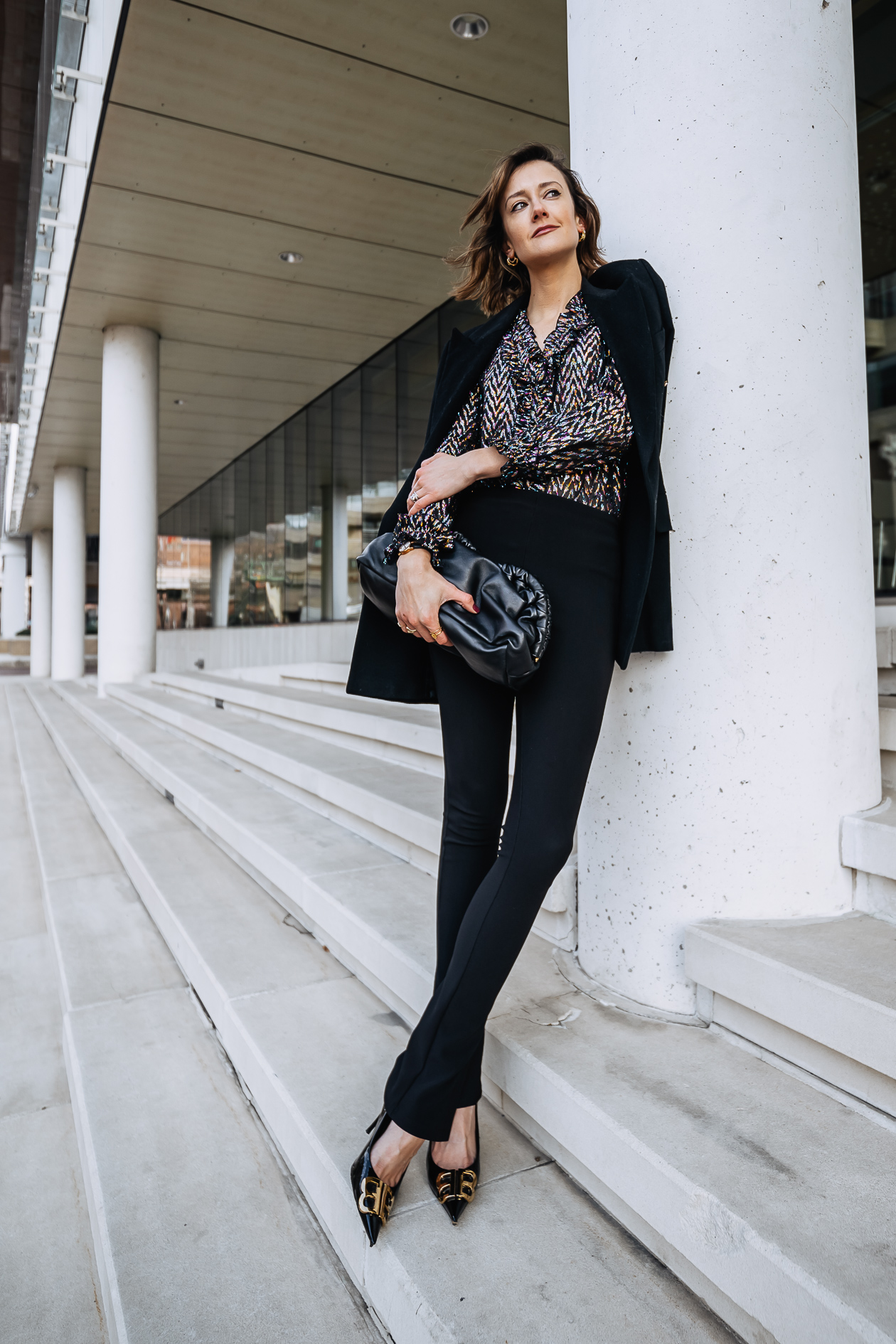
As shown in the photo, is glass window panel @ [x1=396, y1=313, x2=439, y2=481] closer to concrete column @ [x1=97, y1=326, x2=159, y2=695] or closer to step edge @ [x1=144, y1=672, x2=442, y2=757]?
concrete column @ [x1=97, y1=326, x2=159, y2=695]

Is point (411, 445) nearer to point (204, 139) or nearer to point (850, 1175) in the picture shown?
point (204, 139)

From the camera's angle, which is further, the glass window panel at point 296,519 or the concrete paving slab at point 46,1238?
the glass window panel at point 296,519

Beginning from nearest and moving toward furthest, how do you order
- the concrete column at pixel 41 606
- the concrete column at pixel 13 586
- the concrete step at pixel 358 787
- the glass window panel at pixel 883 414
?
the concrete step at pixel 358 787 → the glass window panel at pixel 883 414 → the concrete column at pixel 41 606 → the concrete column at pixel 13 586

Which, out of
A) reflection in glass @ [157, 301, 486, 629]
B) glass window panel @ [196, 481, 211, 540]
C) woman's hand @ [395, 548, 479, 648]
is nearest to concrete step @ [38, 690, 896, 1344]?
woman's hand @ [395, 548, 479, 648]

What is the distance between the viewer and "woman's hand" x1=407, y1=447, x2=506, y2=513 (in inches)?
52.5

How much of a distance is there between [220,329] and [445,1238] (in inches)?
403

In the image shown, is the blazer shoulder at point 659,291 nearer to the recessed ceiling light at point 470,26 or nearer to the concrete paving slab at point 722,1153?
the concrete paving slab at point 722,1153

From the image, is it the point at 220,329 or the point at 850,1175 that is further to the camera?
the point at 220,329

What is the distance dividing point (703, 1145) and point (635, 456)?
110cm

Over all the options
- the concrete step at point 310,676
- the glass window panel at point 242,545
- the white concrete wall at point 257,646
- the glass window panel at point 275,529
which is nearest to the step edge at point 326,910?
the concrete step at point 310,676

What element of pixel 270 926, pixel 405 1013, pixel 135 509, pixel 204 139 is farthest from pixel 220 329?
pixel 405 1013

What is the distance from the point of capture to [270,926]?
Answer: 8.39ft

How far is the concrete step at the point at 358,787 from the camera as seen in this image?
1.99 meters

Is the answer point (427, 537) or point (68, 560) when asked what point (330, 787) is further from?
point (68, 560)
